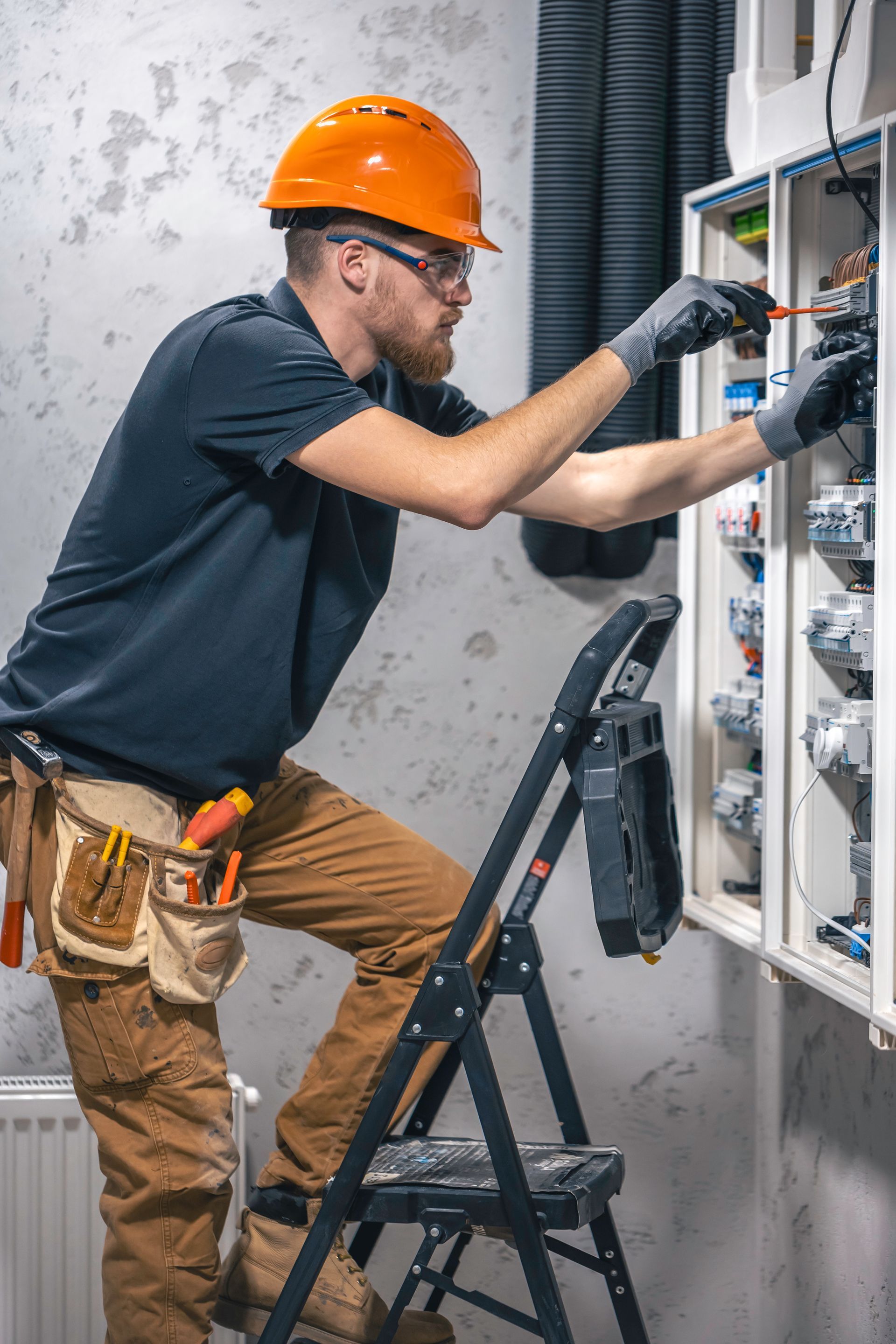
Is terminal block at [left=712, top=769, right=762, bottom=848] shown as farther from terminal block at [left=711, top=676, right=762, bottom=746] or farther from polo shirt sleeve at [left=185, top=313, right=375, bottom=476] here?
polo shirt sleeve at [left=185, top=313, right=375, bottom=476]

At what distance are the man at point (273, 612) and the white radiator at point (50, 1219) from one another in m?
0.56

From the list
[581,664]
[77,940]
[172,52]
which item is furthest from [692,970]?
[172,52]

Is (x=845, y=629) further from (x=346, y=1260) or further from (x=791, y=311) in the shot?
(x=346, y=1260)

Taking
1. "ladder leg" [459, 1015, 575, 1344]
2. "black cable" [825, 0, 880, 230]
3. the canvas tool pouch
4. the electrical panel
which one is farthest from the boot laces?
"black cable" [825, 0, 880, 230]

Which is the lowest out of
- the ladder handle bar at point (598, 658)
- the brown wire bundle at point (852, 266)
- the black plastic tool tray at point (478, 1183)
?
the black plastic tool tray at point (478, 1183)

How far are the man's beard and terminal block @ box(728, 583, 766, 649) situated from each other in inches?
27.2

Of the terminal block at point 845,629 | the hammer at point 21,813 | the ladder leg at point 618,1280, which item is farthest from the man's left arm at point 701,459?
the ladder leg at point 618,1280

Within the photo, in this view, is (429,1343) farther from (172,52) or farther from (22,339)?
(172,52)

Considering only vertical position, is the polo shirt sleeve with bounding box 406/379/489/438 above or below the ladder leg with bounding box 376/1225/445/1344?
above

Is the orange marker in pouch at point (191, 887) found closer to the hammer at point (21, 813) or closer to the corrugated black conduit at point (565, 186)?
the hammer at point (21, 813)

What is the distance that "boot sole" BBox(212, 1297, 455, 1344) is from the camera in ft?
5.31

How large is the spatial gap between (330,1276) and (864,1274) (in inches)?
48.6

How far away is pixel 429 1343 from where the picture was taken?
5.48 feet

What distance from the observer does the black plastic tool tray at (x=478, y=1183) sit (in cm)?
151
